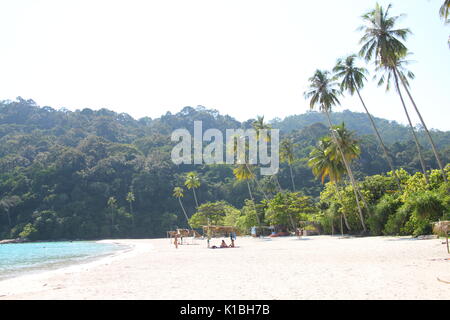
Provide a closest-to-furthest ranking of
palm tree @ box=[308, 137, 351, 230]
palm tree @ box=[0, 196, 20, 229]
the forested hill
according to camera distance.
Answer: palm tree @ box=[308, 137, 351, 230], palm tree @ box=[0, 196, 20, 229], the forested hill

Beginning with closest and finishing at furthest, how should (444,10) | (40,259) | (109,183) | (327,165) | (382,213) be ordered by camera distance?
(444,10), (40,259), (382,213), (327,165), (109,183)

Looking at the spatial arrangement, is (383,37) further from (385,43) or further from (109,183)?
(109,183)

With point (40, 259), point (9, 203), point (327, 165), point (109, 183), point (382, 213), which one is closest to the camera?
point (40, 259)

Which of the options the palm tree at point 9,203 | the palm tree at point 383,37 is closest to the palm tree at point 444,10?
the palm tree at point 383,37

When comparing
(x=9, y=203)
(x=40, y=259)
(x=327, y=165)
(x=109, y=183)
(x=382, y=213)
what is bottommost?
(x=40, y=259)

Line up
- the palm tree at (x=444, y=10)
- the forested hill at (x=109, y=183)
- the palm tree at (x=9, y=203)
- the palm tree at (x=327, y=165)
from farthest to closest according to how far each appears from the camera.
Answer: the forested hill at (x=109, y=183)
the palm tree at (x=9, y=203)
the palm tree at (x=327, y=165)
the palm tree at (x=444, y=10)

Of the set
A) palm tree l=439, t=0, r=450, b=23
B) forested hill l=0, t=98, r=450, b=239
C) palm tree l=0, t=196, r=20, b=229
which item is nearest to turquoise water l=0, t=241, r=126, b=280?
palm tree l=439, t=0, r=450, b=23

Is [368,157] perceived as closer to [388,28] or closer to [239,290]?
[388,28]

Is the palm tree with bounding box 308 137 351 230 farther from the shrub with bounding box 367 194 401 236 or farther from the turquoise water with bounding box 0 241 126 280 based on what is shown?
the turquoise water with bounding box 0 241 126 280

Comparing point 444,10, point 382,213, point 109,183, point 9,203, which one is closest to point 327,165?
point 382,213

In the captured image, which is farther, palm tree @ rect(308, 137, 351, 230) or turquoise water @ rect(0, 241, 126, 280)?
palm tree @ rect(308, 137, 351, 230)

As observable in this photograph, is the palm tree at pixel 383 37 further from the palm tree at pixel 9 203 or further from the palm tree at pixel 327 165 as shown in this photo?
the palm tree at pixel 9 203

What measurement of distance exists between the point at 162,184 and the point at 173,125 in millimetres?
70627
